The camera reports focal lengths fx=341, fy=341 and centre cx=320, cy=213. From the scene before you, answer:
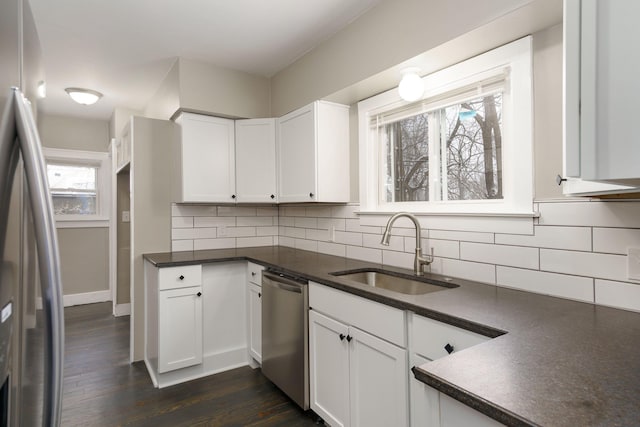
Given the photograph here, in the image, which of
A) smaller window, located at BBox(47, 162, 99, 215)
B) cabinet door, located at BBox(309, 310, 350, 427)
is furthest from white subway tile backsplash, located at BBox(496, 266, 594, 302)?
smaller window, located at BBox(47, 162, 99, 215)

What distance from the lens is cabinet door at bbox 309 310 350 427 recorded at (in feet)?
5.77

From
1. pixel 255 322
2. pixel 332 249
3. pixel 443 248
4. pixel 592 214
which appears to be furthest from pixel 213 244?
pixel 592 214

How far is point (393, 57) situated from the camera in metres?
1.95

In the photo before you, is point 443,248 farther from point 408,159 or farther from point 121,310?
point 121,310

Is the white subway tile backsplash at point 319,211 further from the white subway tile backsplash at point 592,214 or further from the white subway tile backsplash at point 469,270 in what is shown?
the white subway tile backsplash at point 592,214

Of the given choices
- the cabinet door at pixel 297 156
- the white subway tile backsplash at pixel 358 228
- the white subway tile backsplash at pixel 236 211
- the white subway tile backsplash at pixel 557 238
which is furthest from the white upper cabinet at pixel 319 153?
the white subway tile backsplash at pixel 557 238

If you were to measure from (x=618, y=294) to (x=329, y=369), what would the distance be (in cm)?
135

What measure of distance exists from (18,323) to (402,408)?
133 cm

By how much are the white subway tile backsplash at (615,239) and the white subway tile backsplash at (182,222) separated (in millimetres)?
2905

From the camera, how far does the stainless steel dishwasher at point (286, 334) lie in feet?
6.73

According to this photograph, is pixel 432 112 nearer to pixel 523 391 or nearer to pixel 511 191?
pixel 511 191

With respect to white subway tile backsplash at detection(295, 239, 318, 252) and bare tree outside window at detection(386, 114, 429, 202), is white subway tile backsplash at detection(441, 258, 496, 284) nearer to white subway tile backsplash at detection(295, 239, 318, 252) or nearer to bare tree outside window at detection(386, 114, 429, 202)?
bare tree outside window at detection(386, 114, 429, 202)

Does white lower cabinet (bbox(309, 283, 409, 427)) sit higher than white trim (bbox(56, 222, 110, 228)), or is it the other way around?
white trim (bbox(56, 222, 110, 228))

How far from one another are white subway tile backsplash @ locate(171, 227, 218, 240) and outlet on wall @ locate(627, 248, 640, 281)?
2.93 metres
